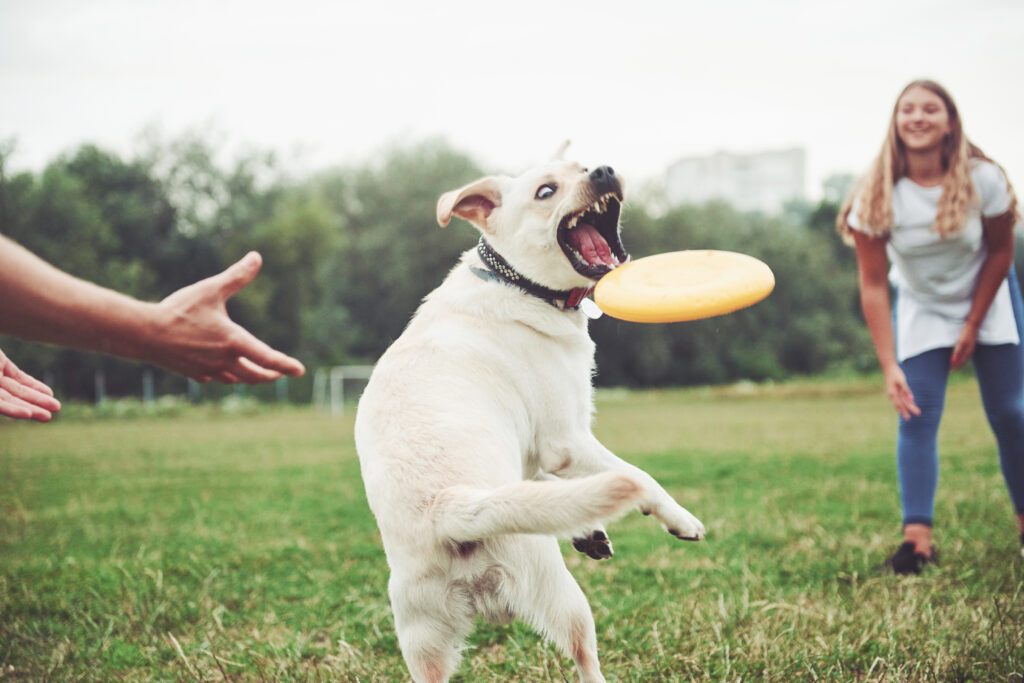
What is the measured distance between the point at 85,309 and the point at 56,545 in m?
4.78

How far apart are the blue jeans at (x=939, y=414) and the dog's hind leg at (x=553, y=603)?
2654mm

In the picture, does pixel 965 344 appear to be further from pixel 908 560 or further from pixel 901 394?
pixel 908 560

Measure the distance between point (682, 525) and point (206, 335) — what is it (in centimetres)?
147

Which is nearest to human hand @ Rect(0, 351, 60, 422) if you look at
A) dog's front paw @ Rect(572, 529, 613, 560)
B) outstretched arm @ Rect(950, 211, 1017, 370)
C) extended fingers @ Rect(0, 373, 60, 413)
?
extended fingers @ Rect(0, 373, 60, 413)

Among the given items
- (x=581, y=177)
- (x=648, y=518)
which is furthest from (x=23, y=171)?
(x=581, y=177)

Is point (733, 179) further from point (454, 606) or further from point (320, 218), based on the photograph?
point (454, 606)

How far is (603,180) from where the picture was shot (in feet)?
10.9

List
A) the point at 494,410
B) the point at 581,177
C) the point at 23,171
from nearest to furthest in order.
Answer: the point at 494,410 → the point at 581,177 → the point at 23,171

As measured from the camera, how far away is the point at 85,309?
2.03 metres

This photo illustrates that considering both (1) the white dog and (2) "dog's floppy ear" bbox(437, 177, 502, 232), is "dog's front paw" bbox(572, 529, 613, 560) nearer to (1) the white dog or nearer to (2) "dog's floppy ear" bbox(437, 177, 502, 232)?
(1) the white dog

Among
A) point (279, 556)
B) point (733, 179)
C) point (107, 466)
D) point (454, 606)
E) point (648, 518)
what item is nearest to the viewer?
point (454, 606)

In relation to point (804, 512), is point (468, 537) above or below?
above

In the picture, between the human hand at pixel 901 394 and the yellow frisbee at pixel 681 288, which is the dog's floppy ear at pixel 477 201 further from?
the human hand at pixel 901 394

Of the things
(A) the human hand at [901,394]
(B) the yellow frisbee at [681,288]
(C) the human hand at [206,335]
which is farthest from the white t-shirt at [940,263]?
(C) the human hand at [206,335]
